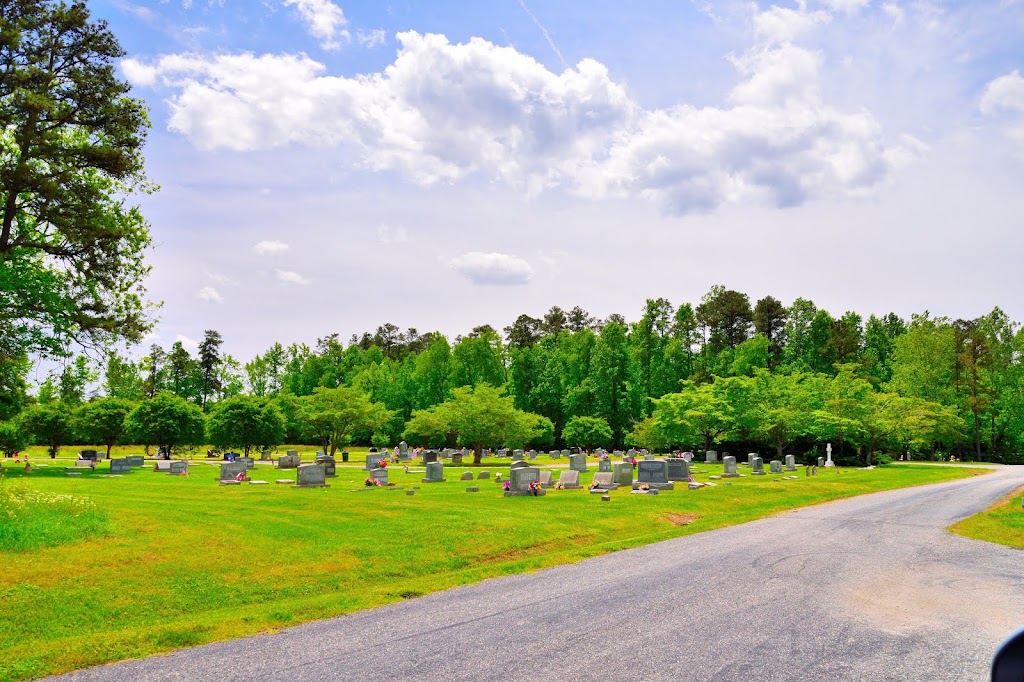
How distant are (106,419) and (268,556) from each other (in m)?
50.3

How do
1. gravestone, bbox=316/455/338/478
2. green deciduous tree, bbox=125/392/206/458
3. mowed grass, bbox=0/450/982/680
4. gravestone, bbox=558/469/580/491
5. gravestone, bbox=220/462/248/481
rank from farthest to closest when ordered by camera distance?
green deciduous tree, bbox=125/392/206/458 → gravestone, bbox=316/455/338/478 → gravestone, bbox=220/462/248/481 → gravestone, bbox=558/469/580/491 → mowed grass, bbox=0/450/982/680

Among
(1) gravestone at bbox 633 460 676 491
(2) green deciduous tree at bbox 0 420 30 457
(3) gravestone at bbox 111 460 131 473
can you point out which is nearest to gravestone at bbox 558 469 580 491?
(1) gravestone at bbox 633 460 676 491

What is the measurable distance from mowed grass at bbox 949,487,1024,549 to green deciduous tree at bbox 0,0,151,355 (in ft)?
113

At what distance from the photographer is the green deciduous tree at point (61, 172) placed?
2842 cm

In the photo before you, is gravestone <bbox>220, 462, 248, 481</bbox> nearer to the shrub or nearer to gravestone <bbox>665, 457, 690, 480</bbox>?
the shrub

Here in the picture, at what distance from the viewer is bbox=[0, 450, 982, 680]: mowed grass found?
9.02 m

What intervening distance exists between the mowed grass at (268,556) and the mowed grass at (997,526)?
5808mm

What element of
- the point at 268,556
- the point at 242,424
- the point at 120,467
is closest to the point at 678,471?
the point at 268,556

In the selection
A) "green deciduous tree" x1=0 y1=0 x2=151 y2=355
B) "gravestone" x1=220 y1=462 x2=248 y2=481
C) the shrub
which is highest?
"green deciduous tree" x1=0 y1=0 x2=151 y2=355

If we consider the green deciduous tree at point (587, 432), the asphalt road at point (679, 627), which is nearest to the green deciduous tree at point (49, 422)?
the green deciduous tree at point (587, 432)

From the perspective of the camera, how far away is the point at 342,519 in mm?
18375

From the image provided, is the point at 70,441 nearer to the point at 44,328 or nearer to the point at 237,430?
the point at 237,430

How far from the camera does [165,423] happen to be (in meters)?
52.0

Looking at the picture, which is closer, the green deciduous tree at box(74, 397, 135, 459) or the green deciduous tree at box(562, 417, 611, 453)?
the green deciduous tree at box(74, 397, 135, 459)
